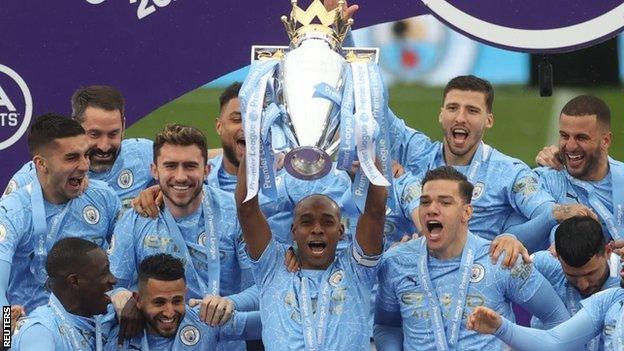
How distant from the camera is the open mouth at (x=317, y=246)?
321 inches

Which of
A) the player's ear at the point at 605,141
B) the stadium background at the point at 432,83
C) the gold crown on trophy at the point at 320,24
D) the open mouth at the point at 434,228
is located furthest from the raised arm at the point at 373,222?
the stadium background at the point at 432,83

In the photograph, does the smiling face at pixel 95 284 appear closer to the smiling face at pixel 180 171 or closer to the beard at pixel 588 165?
the smiling face at pixel 180 171

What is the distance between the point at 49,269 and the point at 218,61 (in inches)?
81.4

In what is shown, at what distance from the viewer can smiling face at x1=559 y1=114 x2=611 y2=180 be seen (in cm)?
902

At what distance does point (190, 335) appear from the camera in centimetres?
830

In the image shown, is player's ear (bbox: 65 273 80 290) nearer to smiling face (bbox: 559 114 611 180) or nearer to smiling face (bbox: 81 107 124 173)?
smiling face (bbox: 81 107 124 173)

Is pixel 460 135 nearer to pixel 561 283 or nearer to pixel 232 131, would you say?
pixel 561 283

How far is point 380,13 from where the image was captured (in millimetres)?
9773

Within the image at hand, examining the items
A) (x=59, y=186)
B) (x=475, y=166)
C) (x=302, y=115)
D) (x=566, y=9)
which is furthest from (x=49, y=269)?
(x=566, y=9)

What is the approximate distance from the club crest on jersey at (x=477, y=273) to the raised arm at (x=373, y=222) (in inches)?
15.3

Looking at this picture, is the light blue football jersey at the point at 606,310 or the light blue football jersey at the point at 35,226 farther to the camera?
the light blue football jersey at the point at 35,226

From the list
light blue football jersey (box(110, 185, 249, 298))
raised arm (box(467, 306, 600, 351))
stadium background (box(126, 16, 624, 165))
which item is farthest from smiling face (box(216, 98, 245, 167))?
raised arm (box(467, 306, 600, 351))

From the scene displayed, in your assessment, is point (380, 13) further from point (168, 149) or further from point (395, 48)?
point (168, 149)

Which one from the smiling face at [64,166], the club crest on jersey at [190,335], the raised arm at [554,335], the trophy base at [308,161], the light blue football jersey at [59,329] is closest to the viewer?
the trophy base at [308,161]
